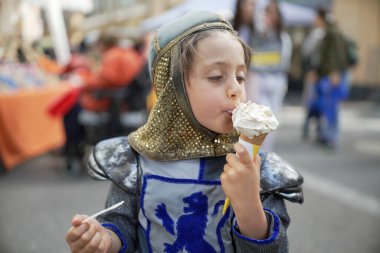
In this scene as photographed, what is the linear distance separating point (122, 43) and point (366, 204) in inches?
122

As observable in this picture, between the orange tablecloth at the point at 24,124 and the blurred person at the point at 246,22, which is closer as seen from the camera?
the blurred person at the point at 246,22

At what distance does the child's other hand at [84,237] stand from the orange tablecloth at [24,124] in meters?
4.04

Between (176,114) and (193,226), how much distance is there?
322 mm

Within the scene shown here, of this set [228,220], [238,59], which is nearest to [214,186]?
[228,220]

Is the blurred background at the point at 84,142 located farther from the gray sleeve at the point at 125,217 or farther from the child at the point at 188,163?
the gray sleeve at the point at 125,217

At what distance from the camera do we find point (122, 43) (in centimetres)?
510

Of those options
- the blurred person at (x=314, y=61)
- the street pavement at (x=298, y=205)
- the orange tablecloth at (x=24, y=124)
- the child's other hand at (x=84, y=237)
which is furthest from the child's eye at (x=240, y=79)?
the blurred person at (x=314, y=61)

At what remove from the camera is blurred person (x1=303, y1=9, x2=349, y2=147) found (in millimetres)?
6453

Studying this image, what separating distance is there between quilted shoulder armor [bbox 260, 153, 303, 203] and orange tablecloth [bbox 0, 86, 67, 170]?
4121 millimetres

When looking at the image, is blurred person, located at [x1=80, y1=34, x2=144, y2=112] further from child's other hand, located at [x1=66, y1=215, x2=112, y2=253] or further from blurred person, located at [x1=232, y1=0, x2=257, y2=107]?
child's other hand, located at [x1=66, y1=215, x2=112, y2=253]

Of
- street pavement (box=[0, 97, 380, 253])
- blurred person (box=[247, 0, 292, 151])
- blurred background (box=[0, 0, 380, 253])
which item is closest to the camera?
street pavement (box=[0, 97, 380, 253])

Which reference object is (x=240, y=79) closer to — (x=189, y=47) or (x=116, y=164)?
(x=189, y=47)

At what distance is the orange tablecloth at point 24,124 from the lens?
4.93 metres

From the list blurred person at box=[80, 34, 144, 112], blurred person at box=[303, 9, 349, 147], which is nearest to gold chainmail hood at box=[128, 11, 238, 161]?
blurred person at box=[80, 34, 144, 112]
